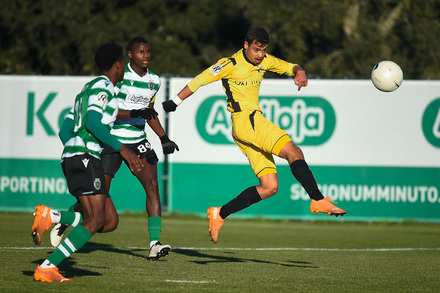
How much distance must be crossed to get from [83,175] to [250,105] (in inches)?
104

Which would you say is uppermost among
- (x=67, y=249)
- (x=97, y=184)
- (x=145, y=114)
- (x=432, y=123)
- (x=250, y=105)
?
(x=432, y=123)

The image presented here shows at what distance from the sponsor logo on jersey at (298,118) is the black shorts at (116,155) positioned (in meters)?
6.21

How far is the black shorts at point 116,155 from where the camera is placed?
8781 millimetres

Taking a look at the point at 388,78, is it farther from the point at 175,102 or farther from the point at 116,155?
the point at 116,155

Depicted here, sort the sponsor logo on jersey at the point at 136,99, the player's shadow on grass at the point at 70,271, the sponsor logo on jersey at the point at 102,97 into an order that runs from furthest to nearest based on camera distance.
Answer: the sponsor logo on jersey at the point at 136,99
the player's shadow on grass at the point at 70,271
the sponsor logo on jersey at the point at 102,97

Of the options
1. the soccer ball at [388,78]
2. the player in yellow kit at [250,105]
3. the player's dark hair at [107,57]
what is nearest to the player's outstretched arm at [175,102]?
the player in yellow kit at [250,105]

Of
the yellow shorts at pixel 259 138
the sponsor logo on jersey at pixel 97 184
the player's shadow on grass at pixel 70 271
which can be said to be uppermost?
the yellow shorts at pixel 259 138

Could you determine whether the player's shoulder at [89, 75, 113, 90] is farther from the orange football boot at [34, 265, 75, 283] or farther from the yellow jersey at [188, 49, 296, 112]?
the yellow jersey at [188, 49, 296, 112]

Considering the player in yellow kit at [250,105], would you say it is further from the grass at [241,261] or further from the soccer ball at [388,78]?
the soccer ball at [388,78]

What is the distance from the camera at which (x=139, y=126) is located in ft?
29.6

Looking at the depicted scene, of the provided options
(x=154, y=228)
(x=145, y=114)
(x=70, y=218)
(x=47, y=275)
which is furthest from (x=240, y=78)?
(x=47, y=275)

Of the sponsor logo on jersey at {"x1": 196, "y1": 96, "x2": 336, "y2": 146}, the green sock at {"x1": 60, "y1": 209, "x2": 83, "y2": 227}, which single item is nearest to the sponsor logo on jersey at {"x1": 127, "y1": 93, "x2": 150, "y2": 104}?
the green sock at {"x1": 60, "y1": 209, "x2": 83, "y2": 227}

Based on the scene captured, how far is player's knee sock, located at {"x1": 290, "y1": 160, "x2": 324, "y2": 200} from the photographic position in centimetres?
791

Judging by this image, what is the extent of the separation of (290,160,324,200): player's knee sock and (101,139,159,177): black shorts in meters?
1.82
